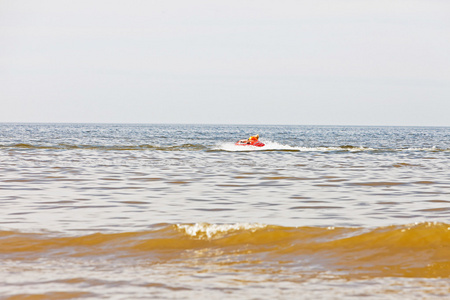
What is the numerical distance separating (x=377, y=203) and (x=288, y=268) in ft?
21.5

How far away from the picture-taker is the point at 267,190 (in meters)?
16.8

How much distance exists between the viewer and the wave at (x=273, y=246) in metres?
8.49

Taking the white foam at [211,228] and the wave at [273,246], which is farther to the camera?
the white foam at [211,228]

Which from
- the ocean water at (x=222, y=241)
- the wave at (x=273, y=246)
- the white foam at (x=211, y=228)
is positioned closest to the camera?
the ocean water at (x=222, y=241)

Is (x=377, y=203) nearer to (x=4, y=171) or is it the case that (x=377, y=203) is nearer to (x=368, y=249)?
(x=368, y=249)

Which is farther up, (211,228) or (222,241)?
(211,228)

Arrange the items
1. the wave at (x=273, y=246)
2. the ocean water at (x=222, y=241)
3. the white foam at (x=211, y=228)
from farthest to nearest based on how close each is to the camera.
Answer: the white foam at (x=211, y=228), the wave at (x=273, y=246), the ocean water at (x=222, y=241)

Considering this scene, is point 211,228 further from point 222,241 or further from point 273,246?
point 273,246

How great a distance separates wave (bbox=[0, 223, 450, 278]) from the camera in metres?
8.49

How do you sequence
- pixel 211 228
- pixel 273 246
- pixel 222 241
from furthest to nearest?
pixel 211 228 → pixel 222 241 → pixel 273 246

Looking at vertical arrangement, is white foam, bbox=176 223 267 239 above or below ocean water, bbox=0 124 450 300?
above

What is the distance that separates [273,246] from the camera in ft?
31.0

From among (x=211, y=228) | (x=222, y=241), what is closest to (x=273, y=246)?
(x=222, y=241)

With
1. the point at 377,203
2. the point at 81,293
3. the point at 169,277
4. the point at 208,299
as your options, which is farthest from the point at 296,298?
the point at 377,203
